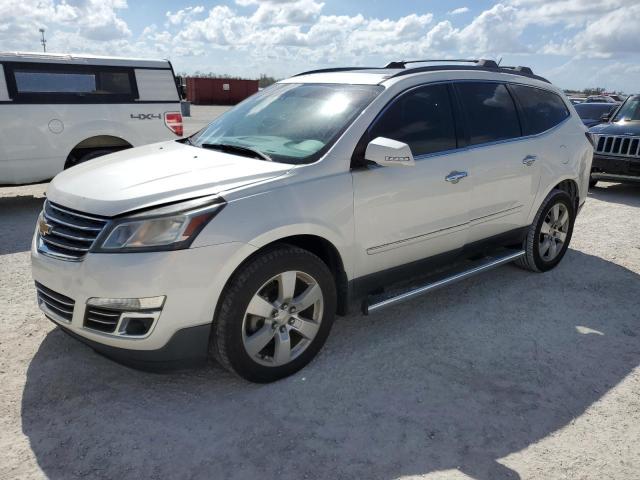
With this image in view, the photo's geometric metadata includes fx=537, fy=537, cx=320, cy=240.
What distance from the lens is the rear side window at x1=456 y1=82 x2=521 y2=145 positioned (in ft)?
13.5

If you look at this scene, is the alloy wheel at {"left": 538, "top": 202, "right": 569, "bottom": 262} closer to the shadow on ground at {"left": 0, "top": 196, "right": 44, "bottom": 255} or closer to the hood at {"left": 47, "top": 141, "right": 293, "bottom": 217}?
the hood at {"left": 47, "top": 141, "right": 293, "bottom": 217}

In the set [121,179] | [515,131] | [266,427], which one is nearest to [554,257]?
[515,131]

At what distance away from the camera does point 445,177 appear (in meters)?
3.81

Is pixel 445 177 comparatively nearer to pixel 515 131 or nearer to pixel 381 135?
pixel 381 135

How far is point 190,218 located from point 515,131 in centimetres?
305

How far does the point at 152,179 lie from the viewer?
3027 millimetres

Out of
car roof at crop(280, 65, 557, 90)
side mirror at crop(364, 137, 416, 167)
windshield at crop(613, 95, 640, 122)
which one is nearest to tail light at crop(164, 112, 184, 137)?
car roof at crop(280, 65, 557, 90)

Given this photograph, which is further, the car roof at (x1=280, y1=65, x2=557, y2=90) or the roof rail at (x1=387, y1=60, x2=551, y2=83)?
the roof rail at (x1=387, y1=60, x2=551, y2=83)

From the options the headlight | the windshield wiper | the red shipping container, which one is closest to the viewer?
the headlight

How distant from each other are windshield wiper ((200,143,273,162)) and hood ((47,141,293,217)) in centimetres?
7

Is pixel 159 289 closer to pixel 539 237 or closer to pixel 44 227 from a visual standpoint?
pixel 44 227

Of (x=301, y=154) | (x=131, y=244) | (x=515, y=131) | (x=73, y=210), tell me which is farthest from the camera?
(x=515, y=131)

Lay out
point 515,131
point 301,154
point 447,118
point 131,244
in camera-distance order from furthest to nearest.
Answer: point 515,131, point 447,118, point 301,154, point 131,244

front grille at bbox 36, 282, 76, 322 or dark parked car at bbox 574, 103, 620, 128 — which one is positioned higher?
dark parked car at bbox 574, 103, 620, 128
